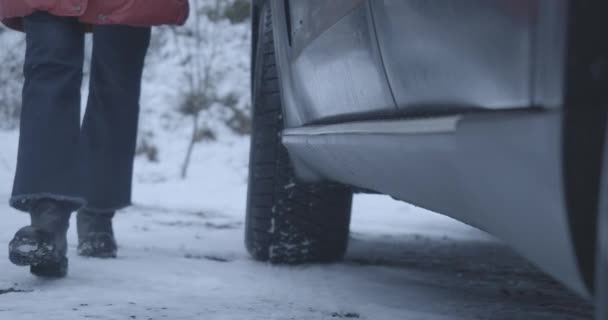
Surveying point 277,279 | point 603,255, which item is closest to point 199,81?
point 277,279

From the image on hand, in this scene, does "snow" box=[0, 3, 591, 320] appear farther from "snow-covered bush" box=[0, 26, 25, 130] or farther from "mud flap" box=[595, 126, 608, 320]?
"snow-covered bush" box=[0, 26, 25, 130]

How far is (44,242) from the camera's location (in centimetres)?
151

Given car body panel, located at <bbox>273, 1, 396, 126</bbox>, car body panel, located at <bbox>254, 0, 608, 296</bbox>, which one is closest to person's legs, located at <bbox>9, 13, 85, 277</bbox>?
car body panel, located at <bbox>273, 1, 396, 126</bbox>

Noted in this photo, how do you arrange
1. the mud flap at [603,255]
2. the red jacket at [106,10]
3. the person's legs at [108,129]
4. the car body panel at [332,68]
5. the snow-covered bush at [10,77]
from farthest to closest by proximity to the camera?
the snow-covered bush at [10,77], the person's legs at [108,129], the red jacket at [106,10], the car body panel at [332,68], the mud flap at [603,255]

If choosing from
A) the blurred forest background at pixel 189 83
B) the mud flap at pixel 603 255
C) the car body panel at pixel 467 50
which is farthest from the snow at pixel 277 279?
the blurred forest background at pixel 189 83

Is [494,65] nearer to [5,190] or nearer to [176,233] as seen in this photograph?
[176,233]

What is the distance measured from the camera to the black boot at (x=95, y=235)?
6.36 ft

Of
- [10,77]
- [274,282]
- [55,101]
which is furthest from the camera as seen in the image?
[10,77]

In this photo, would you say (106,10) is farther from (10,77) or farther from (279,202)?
(10,77)

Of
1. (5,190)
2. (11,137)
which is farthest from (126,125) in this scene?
(11,137)

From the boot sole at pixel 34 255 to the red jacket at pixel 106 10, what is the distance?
1.85 ft

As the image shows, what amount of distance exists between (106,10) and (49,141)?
0.41 m

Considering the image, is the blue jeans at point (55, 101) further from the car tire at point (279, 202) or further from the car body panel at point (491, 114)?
the car body panel at point (491, 114)

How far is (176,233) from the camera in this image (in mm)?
2607
